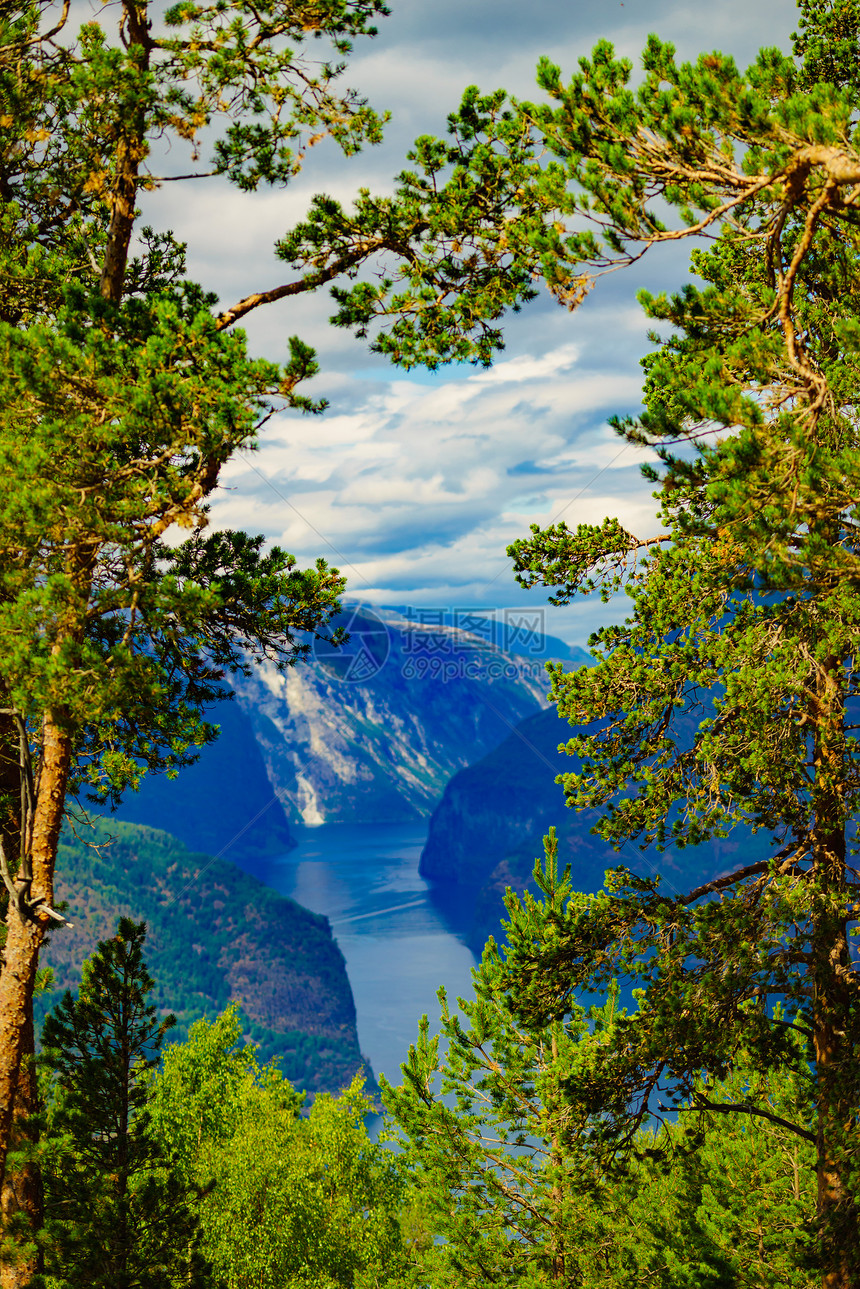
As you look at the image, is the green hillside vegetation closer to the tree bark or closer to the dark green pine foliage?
the dark green pine foliage

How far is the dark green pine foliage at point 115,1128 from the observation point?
11867mm

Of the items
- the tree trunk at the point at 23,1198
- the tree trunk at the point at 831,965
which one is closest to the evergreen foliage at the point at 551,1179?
the tree trunk at the point at 831,965

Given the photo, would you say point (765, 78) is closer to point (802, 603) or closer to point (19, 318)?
point (802, 603)

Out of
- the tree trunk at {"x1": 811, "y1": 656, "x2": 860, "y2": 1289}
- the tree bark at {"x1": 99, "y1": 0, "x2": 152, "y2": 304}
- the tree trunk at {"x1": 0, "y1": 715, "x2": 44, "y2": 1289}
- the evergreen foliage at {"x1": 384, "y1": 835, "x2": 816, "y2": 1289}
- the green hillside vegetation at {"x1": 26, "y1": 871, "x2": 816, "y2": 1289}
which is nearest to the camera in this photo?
the tree trunk at {"x1": 811, "y1": 656, "x2": 860, "y2": 1289}

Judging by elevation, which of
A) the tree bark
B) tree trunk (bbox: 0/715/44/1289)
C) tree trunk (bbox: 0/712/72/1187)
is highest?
the tree bark

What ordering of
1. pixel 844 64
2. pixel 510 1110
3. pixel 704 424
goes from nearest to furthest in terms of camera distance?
pixel 704 424 → pixel 844 64 → pixel 510 1110

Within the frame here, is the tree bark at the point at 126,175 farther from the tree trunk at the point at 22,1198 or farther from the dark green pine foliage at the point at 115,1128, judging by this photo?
the dark green pine foliage at the point at 115,1128

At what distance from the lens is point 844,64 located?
9375mm

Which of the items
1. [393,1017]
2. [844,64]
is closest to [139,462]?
[844,64]

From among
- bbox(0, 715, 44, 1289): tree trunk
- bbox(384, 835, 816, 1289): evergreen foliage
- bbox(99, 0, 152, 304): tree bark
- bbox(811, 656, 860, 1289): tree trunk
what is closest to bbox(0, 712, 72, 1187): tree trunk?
bbox(0, 715, 44, 1289): tree trunk

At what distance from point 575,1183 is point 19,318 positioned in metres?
10.4

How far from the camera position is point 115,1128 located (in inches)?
Result: 527

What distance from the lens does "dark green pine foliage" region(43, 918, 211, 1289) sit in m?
11.9

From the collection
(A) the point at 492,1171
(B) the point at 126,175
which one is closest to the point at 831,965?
(A) the point at 492,1171
